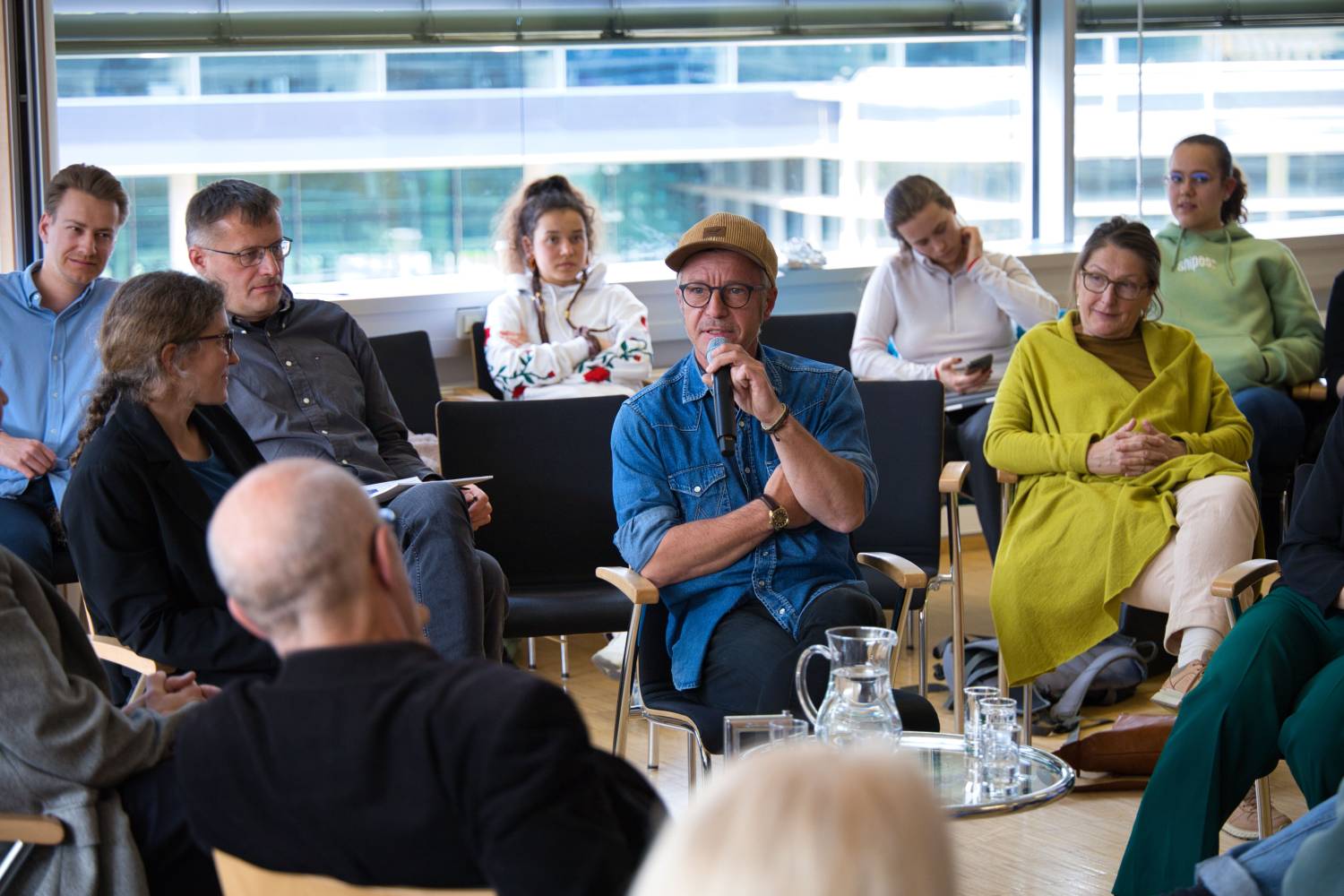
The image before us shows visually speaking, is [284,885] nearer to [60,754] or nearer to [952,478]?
[60,754]

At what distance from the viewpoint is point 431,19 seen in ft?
17.7

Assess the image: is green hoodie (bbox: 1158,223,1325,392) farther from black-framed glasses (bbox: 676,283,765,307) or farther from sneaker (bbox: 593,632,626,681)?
black-framed glasses (bbox: 676,283,765,307)

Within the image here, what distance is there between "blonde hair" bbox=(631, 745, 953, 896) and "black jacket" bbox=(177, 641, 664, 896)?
462mm

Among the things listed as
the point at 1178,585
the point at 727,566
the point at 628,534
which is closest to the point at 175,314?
the point at 628,534

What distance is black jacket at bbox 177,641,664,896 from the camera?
54.6 inches

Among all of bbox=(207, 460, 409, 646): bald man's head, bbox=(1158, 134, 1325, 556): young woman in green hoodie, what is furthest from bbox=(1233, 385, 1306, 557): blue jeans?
bbox=(207, 460, 409, 646): bald man's head

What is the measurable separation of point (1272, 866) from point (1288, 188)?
583cm

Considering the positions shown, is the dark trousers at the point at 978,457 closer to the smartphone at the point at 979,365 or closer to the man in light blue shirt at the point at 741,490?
the smartphone at the point at 979,365

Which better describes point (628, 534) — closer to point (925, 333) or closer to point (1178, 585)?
point (1178, 585)

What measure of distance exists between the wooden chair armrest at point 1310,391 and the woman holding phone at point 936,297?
80cm

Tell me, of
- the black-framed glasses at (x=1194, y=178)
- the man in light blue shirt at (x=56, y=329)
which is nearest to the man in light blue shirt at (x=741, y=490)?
the man in light blue shirt at (x=56, y=329)

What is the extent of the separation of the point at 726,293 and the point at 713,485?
379mm

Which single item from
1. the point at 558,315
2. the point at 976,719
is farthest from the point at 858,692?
the point at 558,315

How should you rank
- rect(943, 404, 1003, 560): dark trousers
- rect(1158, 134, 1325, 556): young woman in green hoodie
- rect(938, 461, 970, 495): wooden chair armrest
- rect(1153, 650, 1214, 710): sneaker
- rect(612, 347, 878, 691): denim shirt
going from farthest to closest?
rect(1158, 134, 1325, 556): young woman in green hoodie < rect(943, 404, 1003, 560): dark trousers < rect(938, 461, 970, 495): wooden chair armrest < rect(1153, 650, 1214, 710): sneaker < rect(612, 347, 878, 691): denim shirt
